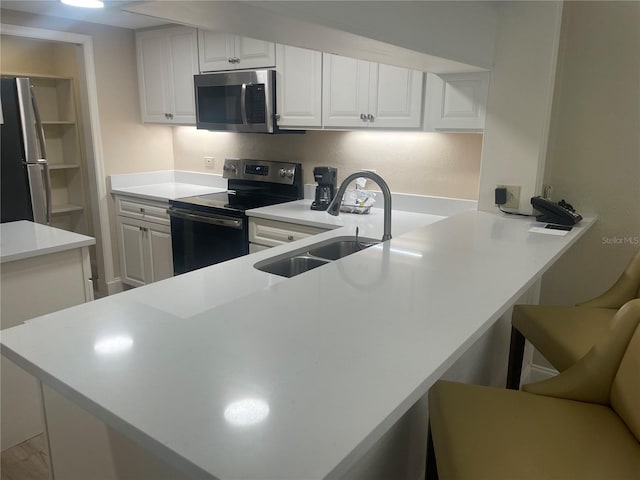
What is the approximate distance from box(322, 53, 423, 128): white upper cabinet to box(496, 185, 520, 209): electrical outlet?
0.62 metres

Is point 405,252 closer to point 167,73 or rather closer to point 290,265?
point 290,265

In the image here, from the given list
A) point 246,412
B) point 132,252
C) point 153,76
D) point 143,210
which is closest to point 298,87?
point 153,76

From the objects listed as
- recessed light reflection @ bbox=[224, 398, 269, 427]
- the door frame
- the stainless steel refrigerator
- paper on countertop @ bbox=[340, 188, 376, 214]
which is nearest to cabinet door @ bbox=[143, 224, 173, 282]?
the door frame

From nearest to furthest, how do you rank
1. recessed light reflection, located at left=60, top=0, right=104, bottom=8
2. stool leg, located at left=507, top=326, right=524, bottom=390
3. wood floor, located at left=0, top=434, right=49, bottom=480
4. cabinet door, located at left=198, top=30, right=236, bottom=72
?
recessed light reflection, located at left=60, top=0, right=104, bottom=8 → stool leg, located at left=507, top=326, right=524, bottom=390 → wood floor, located at left=0, top=434, right=49, bottom=480 → cabinet door, located at left=198, top=30, right=236, bottom=72

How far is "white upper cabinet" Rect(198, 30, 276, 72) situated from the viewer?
10.5ft

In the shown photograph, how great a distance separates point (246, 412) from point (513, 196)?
6.55 ft

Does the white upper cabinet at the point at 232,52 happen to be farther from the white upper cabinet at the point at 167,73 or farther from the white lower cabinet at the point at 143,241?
the white lower cabinet at the point at 143,241

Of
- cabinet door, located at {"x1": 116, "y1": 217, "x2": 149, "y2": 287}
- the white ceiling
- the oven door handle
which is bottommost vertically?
cabinet door, located at {"x1": 116, "y1": 217, "x2": 149, "y2": 287}

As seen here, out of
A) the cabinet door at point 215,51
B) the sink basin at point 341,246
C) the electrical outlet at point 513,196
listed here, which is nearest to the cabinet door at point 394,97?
the electrical outlet at point 513,196

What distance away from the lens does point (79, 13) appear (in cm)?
343

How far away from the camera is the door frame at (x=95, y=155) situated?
11.8ft

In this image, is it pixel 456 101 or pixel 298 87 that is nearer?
pixel 456 101

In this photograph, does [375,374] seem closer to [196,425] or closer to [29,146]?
[196,425]

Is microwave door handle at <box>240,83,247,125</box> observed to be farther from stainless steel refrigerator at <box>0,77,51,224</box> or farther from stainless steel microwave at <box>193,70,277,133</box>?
stainless steel refrigerator at <box>0,77,51,224</box>
